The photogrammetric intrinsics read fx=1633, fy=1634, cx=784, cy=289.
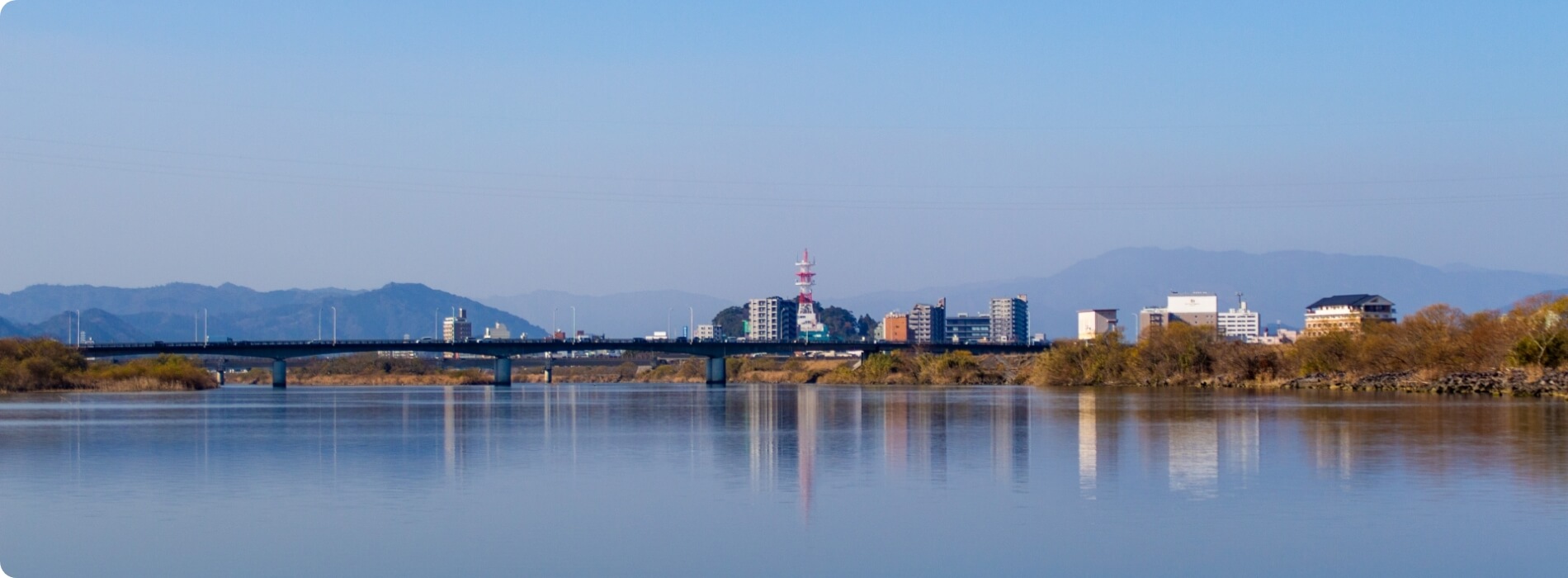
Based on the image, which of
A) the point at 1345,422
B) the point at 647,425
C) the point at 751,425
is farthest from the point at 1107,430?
the point at 647,425

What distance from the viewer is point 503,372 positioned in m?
140

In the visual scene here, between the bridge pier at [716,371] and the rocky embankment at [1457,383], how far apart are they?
6058 centimetres

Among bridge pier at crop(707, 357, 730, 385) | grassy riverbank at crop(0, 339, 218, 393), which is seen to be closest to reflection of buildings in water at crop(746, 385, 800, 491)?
grassy riverbank at crop(0, 339, 218, 393)

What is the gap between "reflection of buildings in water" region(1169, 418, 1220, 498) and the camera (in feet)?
89.4

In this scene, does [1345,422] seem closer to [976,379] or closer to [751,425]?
[751,425]

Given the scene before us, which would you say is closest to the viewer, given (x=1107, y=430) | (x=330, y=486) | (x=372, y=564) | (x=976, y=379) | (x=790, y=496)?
(x=372, y=564)

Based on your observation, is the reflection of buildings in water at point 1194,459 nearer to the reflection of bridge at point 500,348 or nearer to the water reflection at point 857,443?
the water reflection at point 857,443

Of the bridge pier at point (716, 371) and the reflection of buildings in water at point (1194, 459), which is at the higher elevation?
the reflection of buildings in water at point (1194, 459)

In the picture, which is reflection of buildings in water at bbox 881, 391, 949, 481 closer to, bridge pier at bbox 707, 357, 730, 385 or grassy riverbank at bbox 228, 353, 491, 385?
bridge pier at bbox 707, 357, 730, 385

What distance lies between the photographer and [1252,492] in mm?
26219

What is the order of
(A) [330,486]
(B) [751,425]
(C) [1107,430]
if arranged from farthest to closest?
1. (B) [751,425]
2. (C) [1107,430]
3. (A) [330,486]

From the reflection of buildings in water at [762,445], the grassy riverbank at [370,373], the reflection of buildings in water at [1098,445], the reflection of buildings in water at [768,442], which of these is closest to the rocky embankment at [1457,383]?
the reflection of buildings in water at [1098,445]

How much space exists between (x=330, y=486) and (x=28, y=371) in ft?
286

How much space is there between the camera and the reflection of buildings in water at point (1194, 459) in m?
27.2
